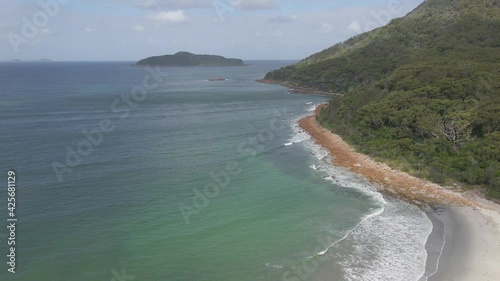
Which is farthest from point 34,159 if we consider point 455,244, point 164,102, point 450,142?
point 164,102


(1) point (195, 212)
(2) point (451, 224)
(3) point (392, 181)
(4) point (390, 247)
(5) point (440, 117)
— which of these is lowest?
(4) point (390, 247)

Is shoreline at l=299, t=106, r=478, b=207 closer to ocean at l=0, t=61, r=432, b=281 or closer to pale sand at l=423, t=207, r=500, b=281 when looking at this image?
ocean at l=0, t=61, r=432, b=281

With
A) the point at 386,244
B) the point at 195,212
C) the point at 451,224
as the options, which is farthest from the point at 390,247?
the point at 195,212

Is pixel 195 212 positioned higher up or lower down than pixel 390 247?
higher up

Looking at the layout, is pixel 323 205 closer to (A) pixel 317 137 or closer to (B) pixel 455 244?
(B) pixel 455 244

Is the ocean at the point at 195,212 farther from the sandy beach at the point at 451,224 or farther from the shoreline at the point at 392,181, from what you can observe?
the shoreline at the point at 392,181

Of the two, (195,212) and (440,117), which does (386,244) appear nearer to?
(195,212)
